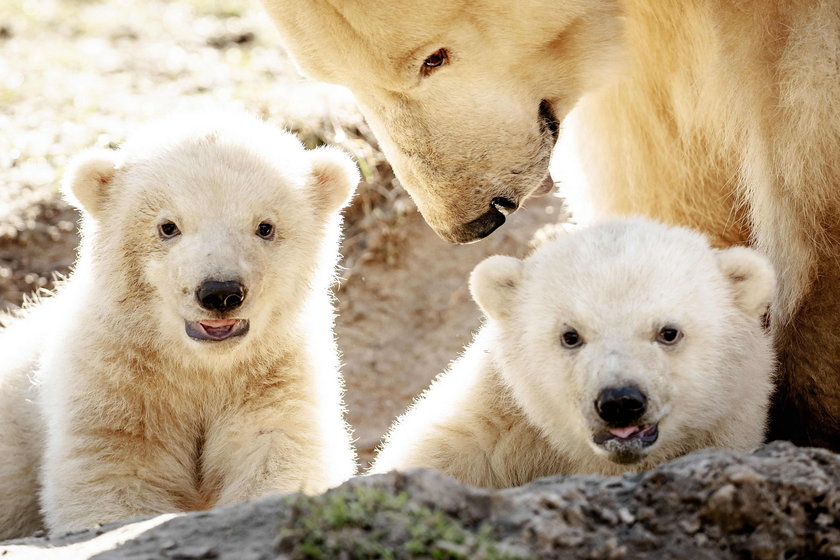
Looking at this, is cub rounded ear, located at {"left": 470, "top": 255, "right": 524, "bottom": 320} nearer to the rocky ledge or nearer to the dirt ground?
the rocky ledge

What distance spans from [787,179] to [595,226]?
676 millimetres

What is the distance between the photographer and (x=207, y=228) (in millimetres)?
4348

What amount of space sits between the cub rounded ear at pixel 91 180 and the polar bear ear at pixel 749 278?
7.15 feet

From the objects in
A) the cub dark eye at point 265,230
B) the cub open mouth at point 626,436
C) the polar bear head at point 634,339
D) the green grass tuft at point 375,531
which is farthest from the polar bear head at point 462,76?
the green grass tuft at point 375,531

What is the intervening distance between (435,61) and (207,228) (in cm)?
103

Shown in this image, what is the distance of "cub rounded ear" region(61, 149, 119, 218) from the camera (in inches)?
182

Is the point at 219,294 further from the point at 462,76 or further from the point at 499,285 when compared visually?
the point at 462,76

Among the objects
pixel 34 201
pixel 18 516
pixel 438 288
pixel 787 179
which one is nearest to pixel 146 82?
pixel 34 201

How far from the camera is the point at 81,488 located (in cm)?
431

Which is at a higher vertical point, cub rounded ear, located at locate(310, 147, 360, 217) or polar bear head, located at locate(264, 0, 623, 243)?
polar bear head, located at locate(264, 0, 623, 243)

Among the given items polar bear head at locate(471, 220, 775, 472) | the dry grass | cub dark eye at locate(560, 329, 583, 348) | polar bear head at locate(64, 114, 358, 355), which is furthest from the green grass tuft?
the dry grass

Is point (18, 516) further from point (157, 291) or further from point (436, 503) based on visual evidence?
point (436, 503)

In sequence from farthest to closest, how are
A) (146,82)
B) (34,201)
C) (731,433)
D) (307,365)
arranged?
(146,82) → (34,201) → (307,365) → (731,433)

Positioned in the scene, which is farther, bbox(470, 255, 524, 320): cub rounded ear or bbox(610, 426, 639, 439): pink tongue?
bbox(470, 255, 524, 320): cub rounded ear
